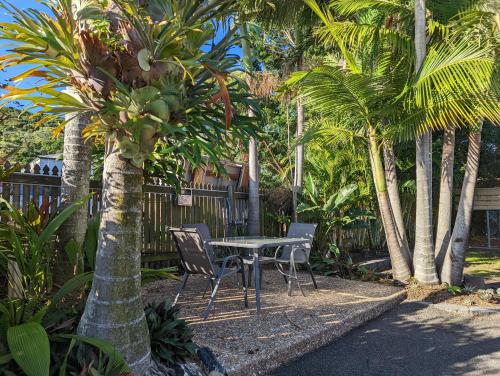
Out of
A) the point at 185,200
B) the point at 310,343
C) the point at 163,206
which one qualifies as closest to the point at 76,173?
the point at 310,343

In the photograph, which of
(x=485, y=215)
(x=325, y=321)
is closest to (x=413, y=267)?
(x=325, y=321)

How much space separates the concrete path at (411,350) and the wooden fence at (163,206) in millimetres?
2598

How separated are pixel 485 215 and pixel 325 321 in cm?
1632

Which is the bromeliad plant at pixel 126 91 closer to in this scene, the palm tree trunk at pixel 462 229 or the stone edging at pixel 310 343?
the stone edging at pixel 310 343

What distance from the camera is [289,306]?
5.30 meters

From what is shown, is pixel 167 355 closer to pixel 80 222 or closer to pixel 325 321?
pixel 80 222

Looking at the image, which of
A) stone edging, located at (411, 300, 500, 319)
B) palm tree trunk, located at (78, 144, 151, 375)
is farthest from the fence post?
palm tree trunk, located at (78, 144, 151, 375)

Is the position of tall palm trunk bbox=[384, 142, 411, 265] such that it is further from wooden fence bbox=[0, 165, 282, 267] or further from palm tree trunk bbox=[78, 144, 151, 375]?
palm tree trunk bbox=[78, 144, 151, 375]

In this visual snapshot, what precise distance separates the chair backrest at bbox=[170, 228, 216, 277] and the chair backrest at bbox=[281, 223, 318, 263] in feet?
6.28

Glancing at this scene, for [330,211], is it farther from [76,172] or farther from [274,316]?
[76,172]

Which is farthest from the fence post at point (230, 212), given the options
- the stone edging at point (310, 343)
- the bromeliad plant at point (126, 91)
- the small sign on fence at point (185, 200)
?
the bromeliad plant at point (126, 91)

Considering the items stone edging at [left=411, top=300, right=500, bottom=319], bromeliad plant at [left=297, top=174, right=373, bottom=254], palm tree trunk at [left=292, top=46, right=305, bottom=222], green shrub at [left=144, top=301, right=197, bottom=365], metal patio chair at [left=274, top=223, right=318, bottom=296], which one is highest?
palm tree trunk at [left=292, top=46, right=305, bottom=222]

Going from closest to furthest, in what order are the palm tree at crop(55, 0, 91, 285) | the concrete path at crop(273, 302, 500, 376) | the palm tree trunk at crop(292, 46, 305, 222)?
the concrete path at crop(273, 302, 500, 376) → the palm tree at crop(55, 0, 91, 285) → the palm tree trunk at crop(292, 46, 305, 222)

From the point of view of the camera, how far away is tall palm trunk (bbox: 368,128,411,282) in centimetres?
738
